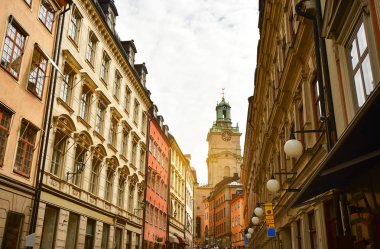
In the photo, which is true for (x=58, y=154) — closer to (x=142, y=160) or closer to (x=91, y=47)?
(x=91, y=47)

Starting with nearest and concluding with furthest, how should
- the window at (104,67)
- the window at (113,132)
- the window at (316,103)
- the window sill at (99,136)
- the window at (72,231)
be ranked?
the window at (316,103)
the window at (72,231)
the window sill at (99,136)
the window at (104,67)
the window at (113,132)

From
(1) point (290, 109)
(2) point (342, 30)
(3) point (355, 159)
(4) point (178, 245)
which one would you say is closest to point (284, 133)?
(1) point (290, 109)

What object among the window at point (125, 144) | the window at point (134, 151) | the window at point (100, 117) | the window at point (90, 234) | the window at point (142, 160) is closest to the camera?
the window at point (90, 234)

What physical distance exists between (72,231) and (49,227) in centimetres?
245

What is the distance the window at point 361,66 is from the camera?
23.8 feet

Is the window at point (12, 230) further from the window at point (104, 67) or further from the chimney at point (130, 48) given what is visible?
the chimney at point (130, 48)

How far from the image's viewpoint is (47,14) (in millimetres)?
18531

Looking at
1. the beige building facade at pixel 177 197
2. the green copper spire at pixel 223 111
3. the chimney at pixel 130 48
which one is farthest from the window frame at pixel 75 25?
the green copper spire at pixel 223 111

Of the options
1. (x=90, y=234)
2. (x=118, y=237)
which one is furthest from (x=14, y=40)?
(x=118, y=237)

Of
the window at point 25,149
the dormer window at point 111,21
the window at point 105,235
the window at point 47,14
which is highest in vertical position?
the dormer window at point 111,21

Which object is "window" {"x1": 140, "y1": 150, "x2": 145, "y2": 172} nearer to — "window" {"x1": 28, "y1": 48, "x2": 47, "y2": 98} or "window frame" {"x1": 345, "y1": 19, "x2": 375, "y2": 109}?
"window" {"x1": 28, "y1": 48, "x2": 47, "y2": 98}

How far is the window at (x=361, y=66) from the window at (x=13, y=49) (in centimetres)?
1164

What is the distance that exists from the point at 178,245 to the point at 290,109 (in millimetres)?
41148

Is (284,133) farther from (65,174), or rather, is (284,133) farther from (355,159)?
(355,159)
